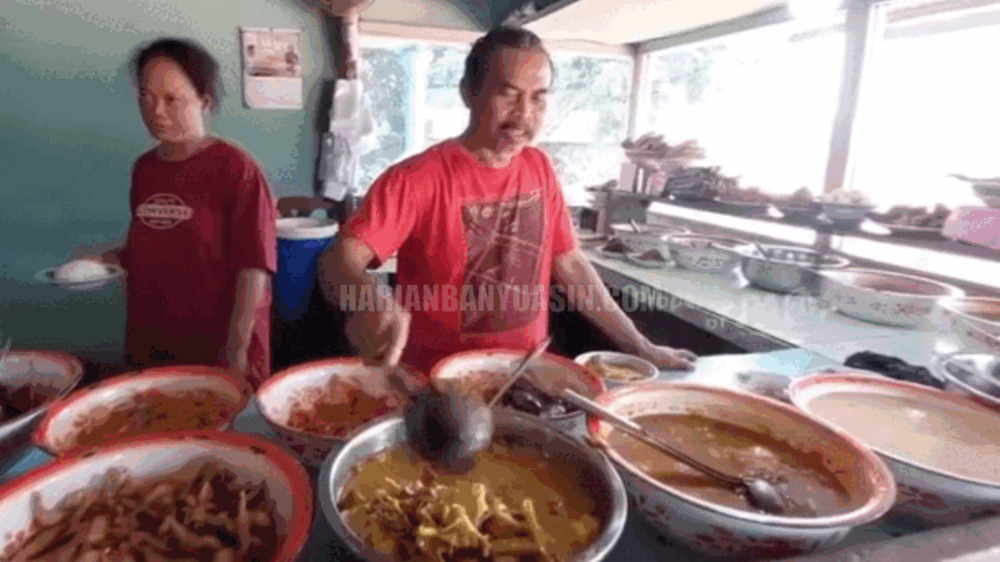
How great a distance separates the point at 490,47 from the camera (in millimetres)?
1779

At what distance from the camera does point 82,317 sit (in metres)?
3.97

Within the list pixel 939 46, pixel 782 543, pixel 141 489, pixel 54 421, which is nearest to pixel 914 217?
pixel 939 46

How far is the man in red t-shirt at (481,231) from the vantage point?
1.73 meters

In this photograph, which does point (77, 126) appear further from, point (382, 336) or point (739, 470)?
point (739, 470)

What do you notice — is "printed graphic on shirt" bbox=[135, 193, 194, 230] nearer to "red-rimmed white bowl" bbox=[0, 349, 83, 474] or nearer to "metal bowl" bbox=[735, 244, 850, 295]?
"red-rimmed white bowl" bbox=[0, 349, 83, 474]

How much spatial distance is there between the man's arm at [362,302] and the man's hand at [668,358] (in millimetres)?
734

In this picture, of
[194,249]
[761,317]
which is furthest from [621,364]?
[194,249]

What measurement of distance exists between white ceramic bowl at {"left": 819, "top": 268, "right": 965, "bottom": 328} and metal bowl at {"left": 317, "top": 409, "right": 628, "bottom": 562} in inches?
66.5

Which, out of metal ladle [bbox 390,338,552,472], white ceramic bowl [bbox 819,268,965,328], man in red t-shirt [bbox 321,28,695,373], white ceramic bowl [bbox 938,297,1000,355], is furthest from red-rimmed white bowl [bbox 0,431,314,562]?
white ceramic bowl [bbox 819,268,965,328]

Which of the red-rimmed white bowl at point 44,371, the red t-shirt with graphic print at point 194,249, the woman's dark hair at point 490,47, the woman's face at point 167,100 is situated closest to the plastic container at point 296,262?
the red t-shirt with graphic print at point 194,249

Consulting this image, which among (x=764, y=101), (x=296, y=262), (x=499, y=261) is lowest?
(x=296, y=262)

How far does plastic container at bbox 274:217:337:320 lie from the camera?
387 centimetres

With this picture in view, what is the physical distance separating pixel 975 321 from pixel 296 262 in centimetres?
368

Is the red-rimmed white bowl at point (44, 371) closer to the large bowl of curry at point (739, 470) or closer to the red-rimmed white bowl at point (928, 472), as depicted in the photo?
the large bowl of curry at point (739, 470)
